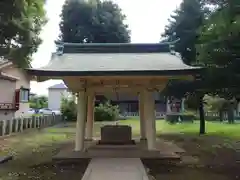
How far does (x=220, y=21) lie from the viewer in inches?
241

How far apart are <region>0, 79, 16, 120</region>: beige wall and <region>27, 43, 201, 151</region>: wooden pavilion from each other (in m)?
13.6

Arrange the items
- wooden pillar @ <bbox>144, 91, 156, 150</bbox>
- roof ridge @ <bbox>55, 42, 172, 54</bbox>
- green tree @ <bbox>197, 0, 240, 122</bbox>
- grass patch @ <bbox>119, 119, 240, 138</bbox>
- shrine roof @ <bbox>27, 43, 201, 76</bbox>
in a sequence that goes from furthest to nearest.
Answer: grass patch @ <bbox>119, 119, 240, 138</bbox> → roof ridge @ <bbox>55, 42, 172, 54</bbox> → wooden pillar @ <bbox>144, 91, 156, 150</bbox> → green tree @ <bbox>197, 0, 240, 122</bbox> → shrine roof @ <bbox>27, 43, 201, 76</bbox>

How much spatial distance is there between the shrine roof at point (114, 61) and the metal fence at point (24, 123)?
7.43 metres

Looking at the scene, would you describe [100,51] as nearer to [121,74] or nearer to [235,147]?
[121,74]

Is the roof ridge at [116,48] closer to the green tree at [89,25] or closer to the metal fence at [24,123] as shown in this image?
the metal fence at [24,123]

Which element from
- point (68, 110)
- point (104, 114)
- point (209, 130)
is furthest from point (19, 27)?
point (104, 114)

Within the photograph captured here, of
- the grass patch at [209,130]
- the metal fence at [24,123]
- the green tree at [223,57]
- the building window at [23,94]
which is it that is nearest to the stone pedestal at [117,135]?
the green tree at [223,57]

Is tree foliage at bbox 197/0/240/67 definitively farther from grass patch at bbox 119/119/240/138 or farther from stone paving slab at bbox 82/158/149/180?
grass patch at bbox 119/119/240/138

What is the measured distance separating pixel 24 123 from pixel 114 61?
40.8ft

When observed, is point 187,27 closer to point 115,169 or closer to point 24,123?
point 115,169

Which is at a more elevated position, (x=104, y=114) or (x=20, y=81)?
(x=20, y=81)

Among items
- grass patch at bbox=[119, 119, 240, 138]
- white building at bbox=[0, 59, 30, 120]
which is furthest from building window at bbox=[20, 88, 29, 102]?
grass patch at bbox=[119, 119, 240, 138]

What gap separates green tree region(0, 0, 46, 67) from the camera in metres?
11.4

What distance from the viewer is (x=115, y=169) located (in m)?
8.30
